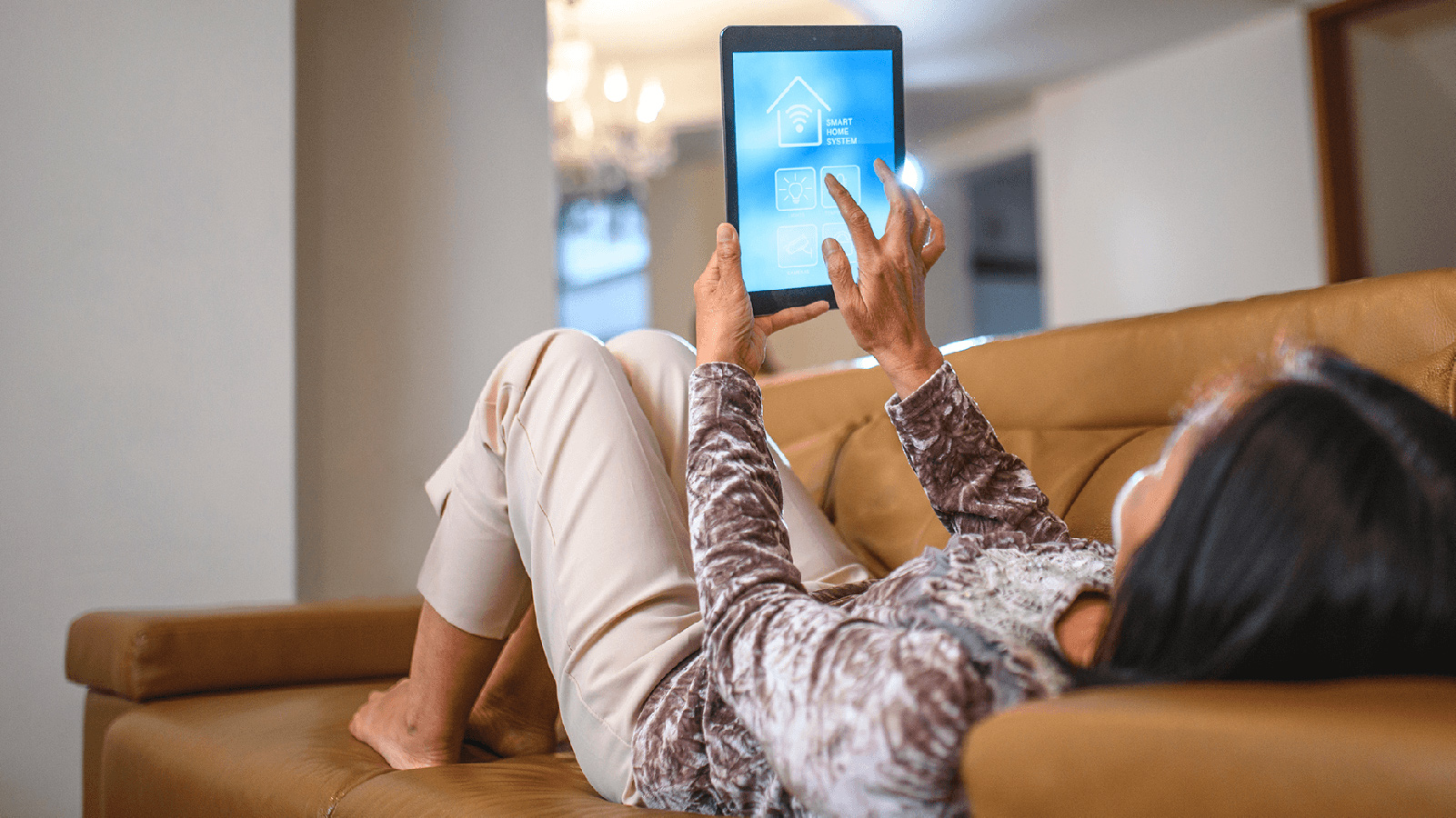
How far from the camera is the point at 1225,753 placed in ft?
1.24

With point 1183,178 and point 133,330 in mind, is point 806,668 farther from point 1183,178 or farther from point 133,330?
point 1183,178

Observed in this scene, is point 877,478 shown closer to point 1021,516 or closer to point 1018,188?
point 1021,516

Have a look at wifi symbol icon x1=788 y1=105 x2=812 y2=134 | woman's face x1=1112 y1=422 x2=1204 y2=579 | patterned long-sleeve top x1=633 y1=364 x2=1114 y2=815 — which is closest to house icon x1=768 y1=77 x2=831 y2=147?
wifi symbol icon x1=788 y1=105 x2=812 y2=134

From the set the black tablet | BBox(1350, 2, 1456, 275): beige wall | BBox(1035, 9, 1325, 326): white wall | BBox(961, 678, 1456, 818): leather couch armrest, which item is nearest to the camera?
BBox(961, 678, 1456, 818): leather couch armrest

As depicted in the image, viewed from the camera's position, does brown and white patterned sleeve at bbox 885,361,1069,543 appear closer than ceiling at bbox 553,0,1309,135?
Yes

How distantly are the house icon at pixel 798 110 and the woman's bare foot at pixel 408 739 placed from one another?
0.66 meters

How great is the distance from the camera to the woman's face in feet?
2.07

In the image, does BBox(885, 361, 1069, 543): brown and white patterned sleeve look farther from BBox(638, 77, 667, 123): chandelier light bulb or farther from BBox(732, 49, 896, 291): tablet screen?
BBox(638, 77, 667, 123): chandelier light bulb

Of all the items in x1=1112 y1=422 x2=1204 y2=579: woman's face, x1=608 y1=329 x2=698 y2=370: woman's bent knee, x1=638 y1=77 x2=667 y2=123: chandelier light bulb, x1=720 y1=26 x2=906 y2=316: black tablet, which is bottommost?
x1=1112 y1=422 x2=1204 y2=579: woman's face

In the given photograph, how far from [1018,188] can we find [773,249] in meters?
5.60

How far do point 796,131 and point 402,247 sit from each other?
1916mm

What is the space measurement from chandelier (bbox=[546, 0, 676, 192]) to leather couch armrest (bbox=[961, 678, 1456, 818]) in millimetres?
3898

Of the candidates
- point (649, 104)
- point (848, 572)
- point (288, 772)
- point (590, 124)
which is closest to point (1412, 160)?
point (649, 104)

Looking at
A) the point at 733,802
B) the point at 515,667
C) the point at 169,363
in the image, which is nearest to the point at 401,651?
the point at 515,667
